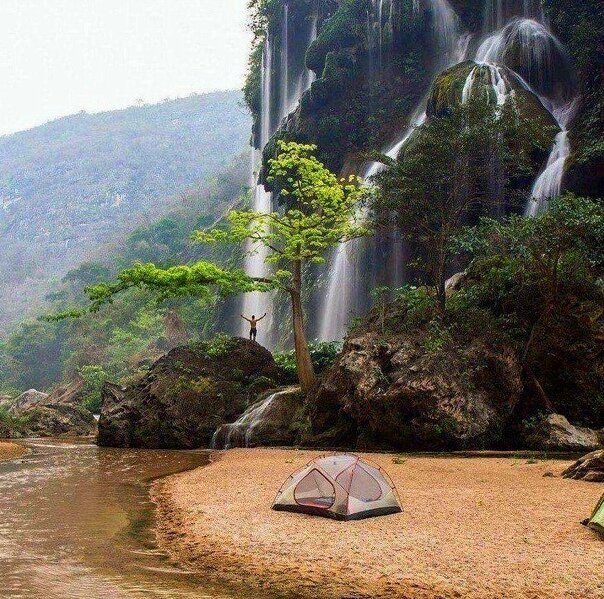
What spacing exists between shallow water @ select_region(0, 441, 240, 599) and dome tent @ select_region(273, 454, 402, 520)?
2241 mm

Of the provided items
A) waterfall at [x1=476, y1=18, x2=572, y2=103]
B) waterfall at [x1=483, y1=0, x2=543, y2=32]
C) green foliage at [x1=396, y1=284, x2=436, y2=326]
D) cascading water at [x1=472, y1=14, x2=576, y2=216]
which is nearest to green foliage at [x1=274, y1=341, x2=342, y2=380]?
green foliage at [x1=396, y1=284, x2=436, y2=326]

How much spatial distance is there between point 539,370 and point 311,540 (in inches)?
572

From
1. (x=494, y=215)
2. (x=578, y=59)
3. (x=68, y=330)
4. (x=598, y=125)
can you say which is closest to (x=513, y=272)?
(x=494, y=215)

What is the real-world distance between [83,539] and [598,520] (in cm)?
669

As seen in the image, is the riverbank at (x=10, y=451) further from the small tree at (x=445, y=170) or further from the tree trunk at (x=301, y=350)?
the small tree at (x=445, y=170)

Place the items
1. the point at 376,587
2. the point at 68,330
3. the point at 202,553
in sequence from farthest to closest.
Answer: the point at 68,330 → the point at 202,553 → the point at 376,587

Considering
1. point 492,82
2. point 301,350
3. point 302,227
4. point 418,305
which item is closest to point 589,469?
point 418,305

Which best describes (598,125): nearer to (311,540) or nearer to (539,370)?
(539,370)

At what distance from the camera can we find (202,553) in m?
8.03

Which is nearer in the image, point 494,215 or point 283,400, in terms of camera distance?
point 283,400

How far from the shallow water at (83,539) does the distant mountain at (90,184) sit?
118766 mm

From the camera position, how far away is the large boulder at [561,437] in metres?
17.6

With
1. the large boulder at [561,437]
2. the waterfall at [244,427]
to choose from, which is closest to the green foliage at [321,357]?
the waterfall at [244,427]

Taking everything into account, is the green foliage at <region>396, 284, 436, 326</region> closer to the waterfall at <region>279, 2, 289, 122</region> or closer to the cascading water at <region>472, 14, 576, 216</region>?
the cascading water at <region>472, 14, 576, 216</region>
